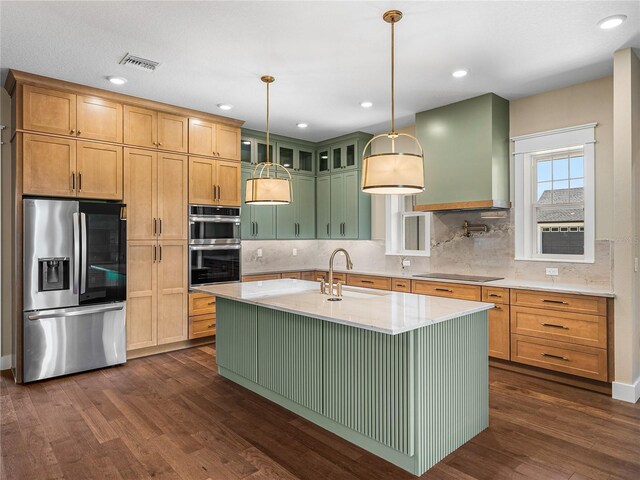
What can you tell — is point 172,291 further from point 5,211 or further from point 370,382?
point 370,382

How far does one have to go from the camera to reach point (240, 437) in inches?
Answer: 109

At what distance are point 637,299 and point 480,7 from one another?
275 cm

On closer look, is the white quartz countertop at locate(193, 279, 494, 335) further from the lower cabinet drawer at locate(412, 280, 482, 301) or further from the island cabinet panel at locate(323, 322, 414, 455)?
the lower cabinet drawer at locate(412, 280, 482, 301)

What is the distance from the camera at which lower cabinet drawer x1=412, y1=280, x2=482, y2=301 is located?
4285mm

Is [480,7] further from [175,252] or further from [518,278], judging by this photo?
[175,252]

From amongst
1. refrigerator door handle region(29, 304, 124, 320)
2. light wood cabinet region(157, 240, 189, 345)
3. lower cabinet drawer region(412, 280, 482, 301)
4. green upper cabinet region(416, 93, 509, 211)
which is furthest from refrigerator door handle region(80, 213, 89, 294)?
green upper cabinet region(416, 93, 509, 211)

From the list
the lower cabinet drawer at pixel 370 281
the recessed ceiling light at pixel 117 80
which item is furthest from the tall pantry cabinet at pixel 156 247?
the lower cabinet drawer at pixel 370 281

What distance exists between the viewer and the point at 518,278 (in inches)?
177

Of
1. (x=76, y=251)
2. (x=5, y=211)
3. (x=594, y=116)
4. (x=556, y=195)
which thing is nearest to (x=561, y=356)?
(x=556, y=195)

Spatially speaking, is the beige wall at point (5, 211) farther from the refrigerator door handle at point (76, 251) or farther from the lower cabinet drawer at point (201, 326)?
the lower cabinet drawer at point (201, 326)

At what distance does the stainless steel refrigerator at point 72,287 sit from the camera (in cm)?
377

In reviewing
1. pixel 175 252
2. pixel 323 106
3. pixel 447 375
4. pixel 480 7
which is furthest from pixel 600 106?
pixel 175 252

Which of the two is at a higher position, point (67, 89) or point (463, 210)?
point (67, 89)

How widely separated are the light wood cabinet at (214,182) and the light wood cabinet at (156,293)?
0.63m
